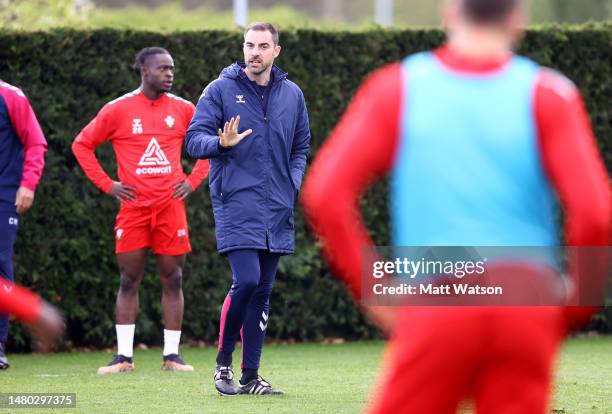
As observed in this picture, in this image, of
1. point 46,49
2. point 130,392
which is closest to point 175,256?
point 130,392

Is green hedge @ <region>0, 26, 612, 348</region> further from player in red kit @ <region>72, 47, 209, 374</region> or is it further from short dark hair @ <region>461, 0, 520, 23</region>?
short dark hair @ <region>461, 0, 520, 23</region>

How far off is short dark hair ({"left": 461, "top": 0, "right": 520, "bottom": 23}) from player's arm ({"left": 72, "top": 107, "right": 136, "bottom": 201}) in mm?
7080

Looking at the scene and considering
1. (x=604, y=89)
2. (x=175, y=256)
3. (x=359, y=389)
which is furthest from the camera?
(x=604, y=89)

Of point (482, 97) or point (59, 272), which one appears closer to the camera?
point (482, 97)

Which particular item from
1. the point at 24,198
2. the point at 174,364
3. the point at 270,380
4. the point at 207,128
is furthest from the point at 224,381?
the point at 24,198

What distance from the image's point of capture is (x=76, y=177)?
40.2ft

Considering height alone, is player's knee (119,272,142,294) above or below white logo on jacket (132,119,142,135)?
below

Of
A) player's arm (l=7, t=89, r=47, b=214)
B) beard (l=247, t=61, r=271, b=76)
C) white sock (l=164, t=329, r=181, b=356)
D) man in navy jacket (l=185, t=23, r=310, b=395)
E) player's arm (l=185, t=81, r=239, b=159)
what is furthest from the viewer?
white sock (l=164, t=329, r=181, b=356)

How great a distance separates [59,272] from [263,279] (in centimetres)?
418

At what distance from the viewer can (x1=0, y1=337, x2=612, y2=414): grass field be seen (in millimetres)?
8055

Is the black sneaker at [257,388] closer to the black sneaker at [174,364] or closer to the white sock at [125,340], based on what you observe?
the black sneaker at [174,364]

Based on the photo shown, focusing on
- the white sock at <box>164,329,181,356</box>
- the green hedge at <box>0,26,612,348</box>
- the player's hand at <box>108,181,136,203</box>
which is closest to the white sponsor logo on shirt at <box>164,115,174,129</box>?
the player's hand at <box>108,181,136,203</box>

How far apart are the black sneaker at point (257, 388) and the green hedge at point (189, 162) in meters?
4.00

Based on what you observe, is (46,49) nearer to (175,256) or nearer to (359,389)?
(175,256)
